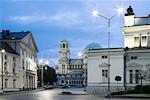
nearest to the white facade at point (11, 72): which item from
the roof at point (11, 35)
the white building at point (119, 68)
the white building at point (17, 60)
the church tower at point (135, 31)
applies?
the white building at point (17, 60)

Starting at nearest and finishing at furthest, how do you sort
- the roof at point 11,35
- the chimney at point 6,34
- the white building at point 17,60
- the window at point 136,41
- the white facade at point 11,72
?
the window at point 136,41
the white facade at point 11,72
the white building at point 17,60
the roof at point 11,35
the chimney at point 6,34

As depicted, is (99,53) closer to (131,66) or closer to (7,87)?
(131,66)

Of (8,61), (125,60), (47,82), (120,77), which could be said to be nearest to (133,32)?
(125,60)

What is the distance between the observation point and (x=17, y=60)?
101 m

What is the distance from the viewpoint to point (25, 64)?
109875 mm

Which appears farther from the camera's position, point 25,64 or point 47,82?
point 47,82

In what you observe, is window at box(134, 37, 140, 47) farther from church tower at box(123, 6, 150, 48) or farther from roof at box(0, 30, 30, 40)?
roof at box(0, 30, 30, 40)

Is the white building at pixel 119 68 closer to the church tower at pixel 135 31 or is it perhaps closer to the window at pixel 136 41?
the church tower at pixel 135 31

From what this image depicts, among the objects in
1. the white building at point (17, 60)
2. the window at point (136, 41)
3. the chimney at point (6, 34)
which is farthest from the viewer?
the chimney at point (6, 34)

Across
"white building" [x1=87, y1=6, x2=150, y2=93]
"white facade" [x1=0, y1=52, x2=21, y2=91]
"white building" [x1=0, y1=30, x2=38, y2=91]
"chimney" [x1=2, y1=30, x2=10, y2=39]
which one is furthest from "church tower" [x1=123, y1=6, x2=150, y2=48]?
"chimney" [x1=2, y1=30, x2=10, y2=39]

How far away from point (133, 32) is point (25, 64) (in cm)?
3784

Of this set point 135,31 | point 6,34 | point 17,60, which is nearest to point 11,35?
point 6,34

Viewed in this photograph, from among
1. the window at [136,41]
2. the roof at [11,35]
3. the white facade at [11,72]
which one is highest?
the roof at [11,35]

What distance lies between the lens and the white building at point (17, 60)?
92900mm
